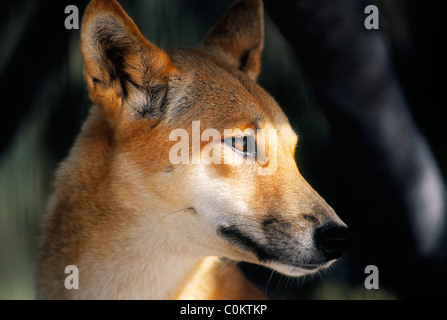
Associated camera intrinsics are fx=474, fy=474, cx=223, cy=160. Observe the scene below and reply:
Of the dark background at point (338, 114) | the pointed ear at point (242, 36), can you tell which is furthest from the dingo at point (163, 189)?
the dark background at point (338, 114)

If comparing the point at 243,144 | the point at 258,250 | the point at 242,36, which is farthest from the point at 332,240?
the point at 242,36

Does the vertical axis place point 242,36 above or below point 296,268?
above

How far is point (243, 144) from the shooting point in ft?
7.74

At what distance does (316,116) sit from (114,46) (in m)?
1.72

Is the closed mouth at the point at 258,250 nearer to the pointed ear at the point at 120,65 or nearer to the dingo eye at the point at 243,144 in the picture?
the dingo eye at the point at 243,144

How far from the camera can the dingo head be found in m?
2.23

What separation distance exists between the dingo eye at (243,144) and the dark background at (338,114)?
1.04 m

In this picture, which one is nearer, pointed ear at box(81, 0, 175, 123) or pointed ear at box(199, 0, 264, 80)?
pointed ear at box(81, 0, 175, 123)

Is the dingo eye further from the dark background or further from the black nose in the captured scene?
the dark background

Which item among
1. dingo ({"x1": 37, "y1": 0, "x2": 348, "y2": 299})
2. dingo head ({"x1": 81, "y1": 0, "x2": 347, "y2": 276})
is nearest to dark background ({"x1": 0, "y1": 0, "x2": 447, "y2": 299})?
dingo ({"x1": 37, "y1": 0, "x2": 348, "y2": 299})

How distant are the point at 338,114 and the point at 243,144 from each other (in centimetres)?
A: 112

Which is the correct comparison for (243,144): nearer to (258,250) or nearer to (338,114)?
(258,250)

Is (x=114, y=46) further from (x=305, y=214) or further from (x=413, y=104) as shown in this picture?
(x=413, y=104)
